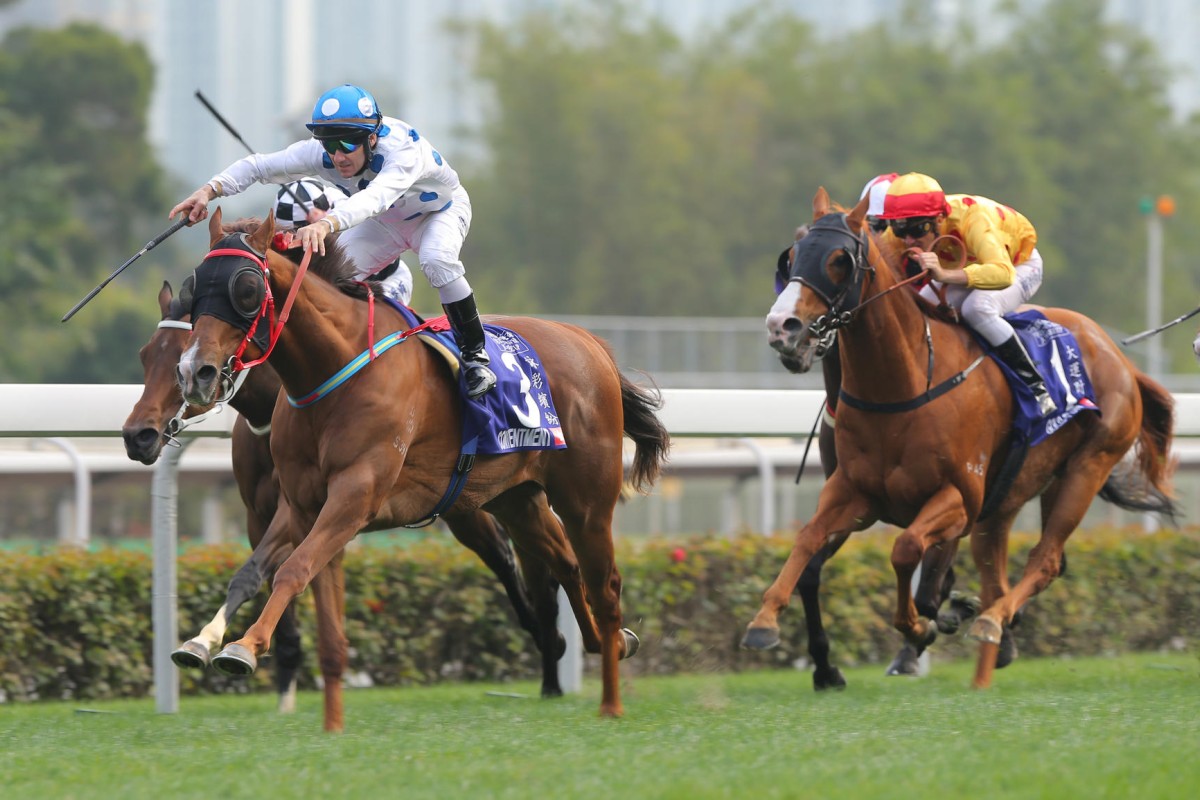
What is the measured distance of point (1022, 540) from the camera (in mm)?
8625

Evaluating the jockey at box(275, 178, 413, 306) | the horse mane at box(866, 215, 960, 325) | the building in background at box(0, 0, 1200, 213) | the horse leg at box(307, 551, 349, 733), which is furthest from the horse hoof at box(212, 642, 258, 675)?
the building in background at box(0, 0, 1200, 213)

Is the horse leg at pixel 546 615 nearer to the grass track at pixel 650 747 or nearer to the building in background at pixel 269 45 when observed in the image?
the grass track at pixel 650 747

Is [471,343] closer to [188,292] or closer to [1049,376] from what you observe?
[188,292]

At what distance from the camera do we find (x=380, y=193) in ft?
16.1

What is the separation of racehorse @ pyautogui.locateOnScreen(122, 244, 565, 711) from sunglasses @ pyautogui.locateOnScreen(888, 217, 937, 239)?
1.73 metres

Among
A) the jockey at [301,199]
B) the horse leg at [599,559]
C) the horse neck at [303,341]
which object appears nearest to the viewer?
the horse neck at [303,341]

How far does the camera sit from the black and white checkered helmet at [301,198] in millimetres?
5766

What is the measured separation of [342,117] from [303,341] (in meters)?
0.71

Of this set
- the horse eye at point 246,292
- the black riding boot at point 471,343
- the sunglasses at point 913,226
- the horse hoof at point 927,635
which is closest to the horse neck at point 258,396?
the black riding boot at point 471,343

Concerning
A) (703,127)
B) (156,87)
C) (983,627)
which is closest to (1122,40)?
(703,127)

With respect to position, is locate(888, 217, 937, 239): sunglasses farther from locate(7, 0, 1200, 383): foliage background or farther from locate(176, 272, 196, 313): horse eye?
locate(7, 0, 1200, 383): foliage background

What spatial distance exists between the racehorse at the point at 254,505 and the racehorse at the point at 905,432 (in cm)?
125

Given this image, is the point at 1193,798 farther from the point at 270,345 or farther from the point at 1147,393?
the point at 1147,393

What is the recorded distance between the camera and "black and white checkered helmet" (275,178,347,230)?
5766mm
